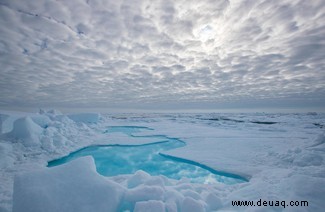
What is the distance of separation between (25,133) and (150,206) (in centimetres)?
678

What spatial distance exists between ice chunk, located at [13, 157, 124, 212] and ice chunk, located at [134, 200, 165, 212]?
31cm

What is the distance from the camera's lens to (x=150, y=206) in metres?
2.04

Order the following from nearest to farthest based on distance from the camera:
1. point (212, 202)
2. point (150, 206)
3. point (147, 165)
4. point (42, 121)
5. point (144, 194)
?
point (150, 206) → point (144, 194) → point (212, 202) → point (147, 165) → point (42, 121)

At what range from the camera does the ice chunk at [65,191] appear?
1875 mm

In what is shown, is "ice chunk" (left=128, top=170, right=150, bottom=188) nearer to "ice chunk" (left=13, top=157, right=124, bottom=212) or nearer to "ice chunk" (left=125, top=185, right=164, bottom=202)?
"ice chunk" (left=125, top=185, right=164, bottom=202)

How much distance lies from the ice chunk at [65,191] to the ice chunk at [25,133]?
500 centimetres

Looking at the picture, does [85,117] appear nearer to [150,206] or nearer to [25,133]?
[25,133]

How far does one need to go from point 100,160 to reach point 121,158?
83cm

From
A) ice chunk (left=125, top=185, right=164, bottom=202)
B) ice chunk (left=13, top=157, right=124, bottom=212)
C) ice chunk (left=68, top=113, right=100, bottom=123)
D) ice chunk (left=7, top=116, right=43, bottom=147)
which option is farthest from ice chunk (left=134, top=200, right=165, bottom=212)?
ice chunk (left=68, top=113, right=100, bottom=123)

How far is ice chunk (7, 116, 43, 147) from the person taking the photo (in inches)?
238

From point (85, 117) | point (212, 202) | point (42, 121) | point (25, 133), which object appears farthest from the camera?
point (85, 117)

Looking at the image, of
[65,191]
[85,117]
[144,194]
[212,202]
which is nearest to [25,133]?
[65,191]

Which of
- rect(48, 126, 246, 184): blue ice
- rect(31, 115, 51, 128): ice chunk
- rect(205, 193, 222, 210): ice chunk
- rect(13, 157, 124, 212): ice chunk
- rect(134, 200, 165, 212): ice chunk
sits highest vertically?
rect(31, 115, 51, 128): ice chunk

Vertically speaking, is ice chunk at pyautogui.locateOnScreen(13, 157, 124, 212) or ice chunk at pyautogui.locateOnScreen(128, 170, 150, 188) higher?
ice chunk at pyautogui.locateOnScreen(13, 157, 124, 212)
